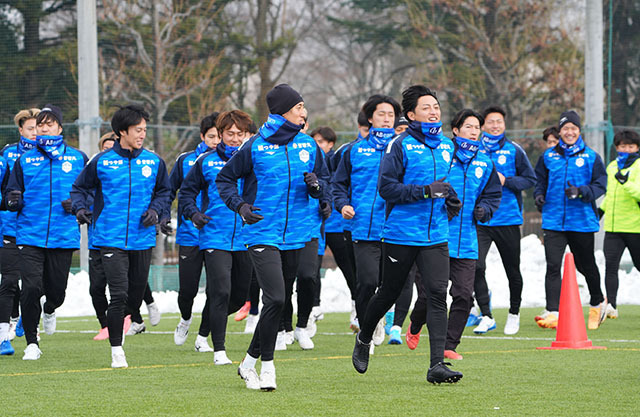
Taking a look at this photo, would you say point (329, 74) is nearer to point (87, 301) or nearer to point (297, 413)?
point (87, 301)

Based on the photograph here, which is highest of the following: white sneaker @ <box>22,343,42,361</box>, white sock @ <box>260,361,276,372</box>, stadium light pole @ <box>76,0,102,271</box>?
stadium light pole @ <box>76,0,102,271</box>

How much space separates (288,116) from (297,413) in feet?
7.45

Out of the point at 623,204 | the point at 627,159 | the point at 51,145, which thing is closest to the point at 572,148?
the point at 627,159

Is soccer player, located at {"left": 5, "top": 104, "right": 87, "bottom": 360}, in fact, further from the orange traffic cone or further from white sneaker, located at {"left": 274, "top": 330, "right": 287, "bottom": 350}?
the orange traffic cone

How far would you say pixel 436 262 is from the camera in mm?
7723

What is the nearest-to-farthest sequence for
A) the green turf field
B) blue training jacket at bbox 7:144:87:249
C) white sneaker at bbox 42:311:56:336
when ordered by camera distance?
the green turf field → blue training jacket at bbox 7:144:87:249 → white sneaker at bbox 42:311:56:336

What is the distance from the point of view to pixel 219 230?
9.67 metres

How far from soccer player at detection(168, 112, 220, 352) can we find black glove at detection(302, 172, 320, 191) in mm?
2683

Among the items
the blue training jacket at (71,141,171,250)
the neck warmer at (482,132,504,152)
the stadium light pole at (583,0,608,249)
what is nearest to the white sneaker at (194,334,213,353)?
the blue training jacket at (71,141,171,250)

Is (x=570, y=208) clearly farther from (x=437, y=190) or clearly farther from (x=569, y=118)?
(x=437, y=190)

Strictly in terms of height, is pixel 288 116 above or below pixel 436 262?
above

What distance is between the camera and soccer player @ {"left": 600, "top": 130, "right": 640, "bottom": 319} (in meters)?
12.7

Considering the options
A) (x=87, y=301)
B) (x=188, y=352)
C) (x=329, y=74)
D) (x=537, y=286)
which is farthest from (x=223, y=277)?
(x=329, y=74)

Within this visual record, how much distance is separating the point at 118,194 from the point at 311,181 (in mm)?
2162
